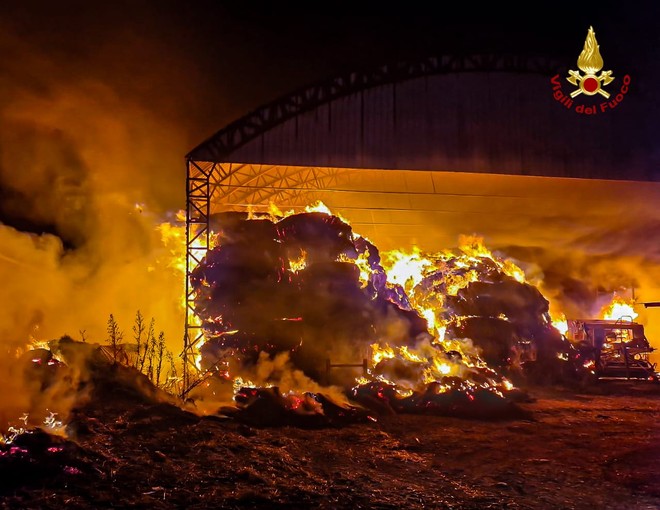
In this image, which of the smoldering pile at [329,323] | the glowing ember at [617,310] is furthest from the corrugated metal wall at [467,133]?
the glowing ember at [617,310]

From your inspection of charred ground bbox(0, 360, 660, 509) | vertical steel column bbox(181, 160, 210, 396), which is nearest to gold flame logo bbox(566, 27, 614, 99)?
charred ground bbox(0, 360, 660, 509)

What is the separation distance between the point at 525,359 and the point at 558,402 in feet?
15.1

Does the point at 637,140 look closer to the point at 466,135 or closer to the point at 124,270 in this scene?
the point at 466,135

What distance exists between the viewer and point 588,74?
19.5 metres

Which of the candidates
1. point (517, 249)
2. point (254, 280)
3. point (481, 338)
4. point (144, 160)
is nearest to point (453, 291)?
point (481, 338)

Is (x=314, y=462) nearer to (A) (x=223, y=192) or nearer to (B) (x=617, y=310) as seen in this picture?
(A) (x=223, y=192)

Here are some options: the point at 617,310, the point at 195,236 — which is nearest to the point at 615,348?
the point at 617,310

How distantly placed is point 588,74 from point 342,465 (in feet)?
57.2

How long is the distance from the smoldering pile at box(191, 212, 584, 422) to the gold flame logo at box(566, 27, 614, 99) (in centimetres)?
949

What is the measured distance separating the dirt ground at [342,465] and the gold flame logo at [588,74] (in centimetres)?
1241

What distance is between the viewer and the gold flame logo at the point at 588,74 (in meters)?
19.3

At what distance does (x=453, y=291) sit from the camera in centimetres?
2136

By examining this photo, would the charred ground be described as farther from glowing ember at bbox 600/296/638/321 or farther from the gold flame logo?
glowing ember at bbox 600/296/638/321

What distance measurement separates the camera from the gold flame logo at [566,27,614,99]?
1927 cm
